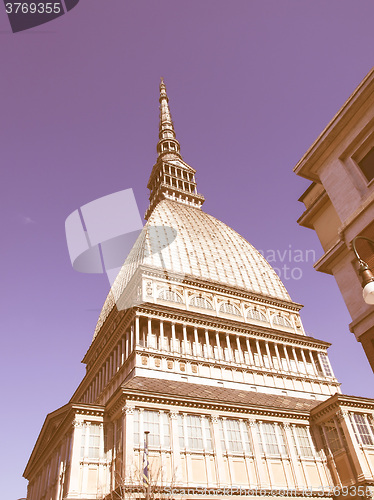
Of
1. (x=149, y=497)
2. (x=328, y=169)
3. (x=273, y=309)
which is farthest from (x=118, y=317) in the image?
(x=328, y=169)

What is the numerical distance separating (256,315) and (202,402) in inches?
962

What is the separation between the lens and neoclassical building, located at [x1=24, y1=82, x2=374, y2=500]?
3192 cm

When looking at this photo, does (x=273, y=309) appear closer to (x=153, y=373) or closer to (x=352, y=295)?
(x=153, y=373)

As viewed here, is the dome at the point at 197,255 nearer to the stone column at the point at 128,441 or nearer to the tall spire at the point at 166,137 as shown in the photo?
the stone column at the point at 128,441

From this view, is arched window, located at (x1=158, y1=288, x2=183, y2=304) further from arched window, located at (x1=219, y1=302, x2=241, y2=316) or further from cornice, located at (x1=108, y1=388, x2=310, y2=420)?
cornice, located at (x1=108, y1=388, x2=310, y2=420)

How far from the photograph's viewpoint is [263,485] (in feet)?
110

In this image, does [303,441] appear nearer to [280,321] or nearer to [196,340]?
[196,340]

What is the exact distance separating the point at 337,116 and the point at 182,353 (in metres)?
33.5

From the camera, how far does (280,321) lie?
59469 millimetres

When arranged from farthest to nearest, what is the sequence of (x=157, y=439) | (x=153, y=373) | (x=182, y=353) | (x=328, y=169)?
(x=182, y=353) → (x=153, y=373) → (x=157, y=439) → (x=328, y=169)

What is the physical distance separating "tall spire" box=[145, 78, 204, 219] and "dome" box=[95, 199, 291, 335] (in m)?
10.1

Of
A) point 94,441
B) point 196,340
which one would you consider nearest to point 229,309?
point 196,340

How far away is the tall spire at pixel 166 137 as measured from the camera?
334ft

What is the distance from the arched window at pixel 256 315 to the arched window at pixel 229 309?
1943mm
